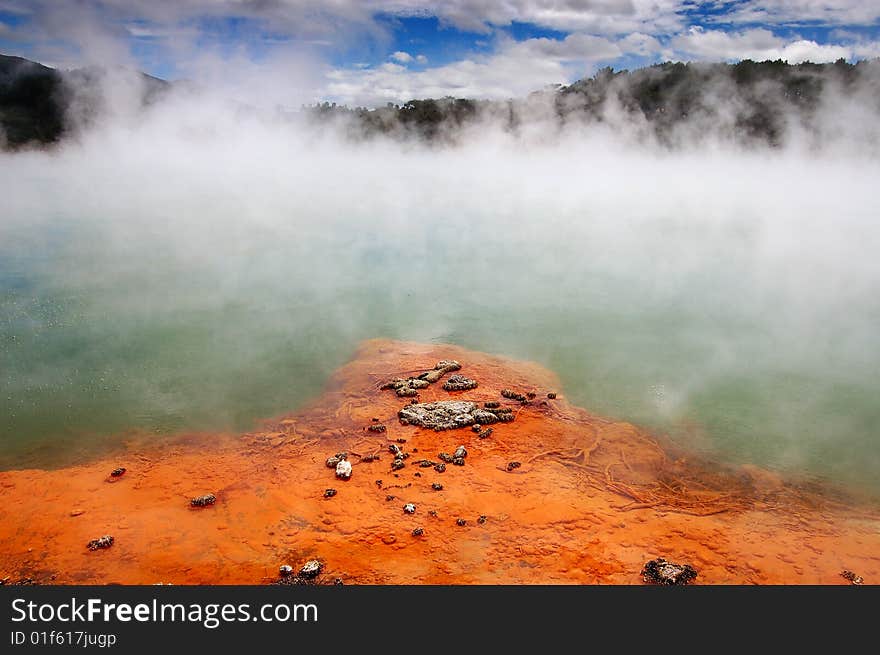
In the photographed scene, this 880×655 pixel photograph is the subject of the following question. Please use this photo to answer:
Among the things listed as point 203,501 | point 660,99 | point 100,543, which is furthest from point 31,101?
point 100,543

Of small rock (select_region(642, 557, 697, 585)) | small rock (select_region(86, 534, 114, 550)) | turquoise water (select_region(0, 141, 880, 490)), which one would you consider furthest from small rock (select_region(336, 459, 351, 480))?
small rock (select_region(642, 557, 697, 585))

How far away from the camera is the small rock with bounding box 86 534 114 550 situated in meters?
4.72

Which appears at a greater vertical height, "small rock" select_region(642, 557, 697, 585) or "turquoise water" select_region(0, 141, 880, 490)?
"turquoise water" select_region(0, 141, 880, 490)

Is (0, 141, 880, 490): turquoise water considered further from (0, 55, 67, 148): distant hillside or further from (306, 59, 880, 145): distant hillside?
(0, 55, 67, 148): distant hillside

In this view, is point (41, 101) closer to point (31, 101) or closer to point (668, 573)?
point (31, 101)

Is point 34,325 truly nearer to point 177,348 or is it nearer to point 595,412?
point 177,348

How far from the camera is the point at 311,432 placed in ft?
22.0

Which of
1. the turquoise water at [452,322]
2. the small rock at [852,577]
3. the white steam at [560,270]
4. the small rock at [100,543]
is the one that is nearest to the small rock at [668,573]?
the small rock at [852,577]

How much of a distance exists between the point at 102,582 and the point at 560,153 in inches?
1604

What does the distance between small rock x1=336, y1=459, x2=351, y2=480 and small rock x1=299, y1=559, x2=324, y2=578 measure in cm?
124

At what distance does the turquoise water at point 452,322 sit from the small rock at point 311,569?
2755 mm

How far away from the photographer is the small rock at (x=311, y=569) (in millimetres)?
4457

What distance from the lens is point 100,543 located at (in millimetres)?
4738

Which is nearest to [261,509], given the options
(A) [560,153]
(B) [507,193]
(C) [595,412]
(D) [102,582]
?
(D) [102,582]
